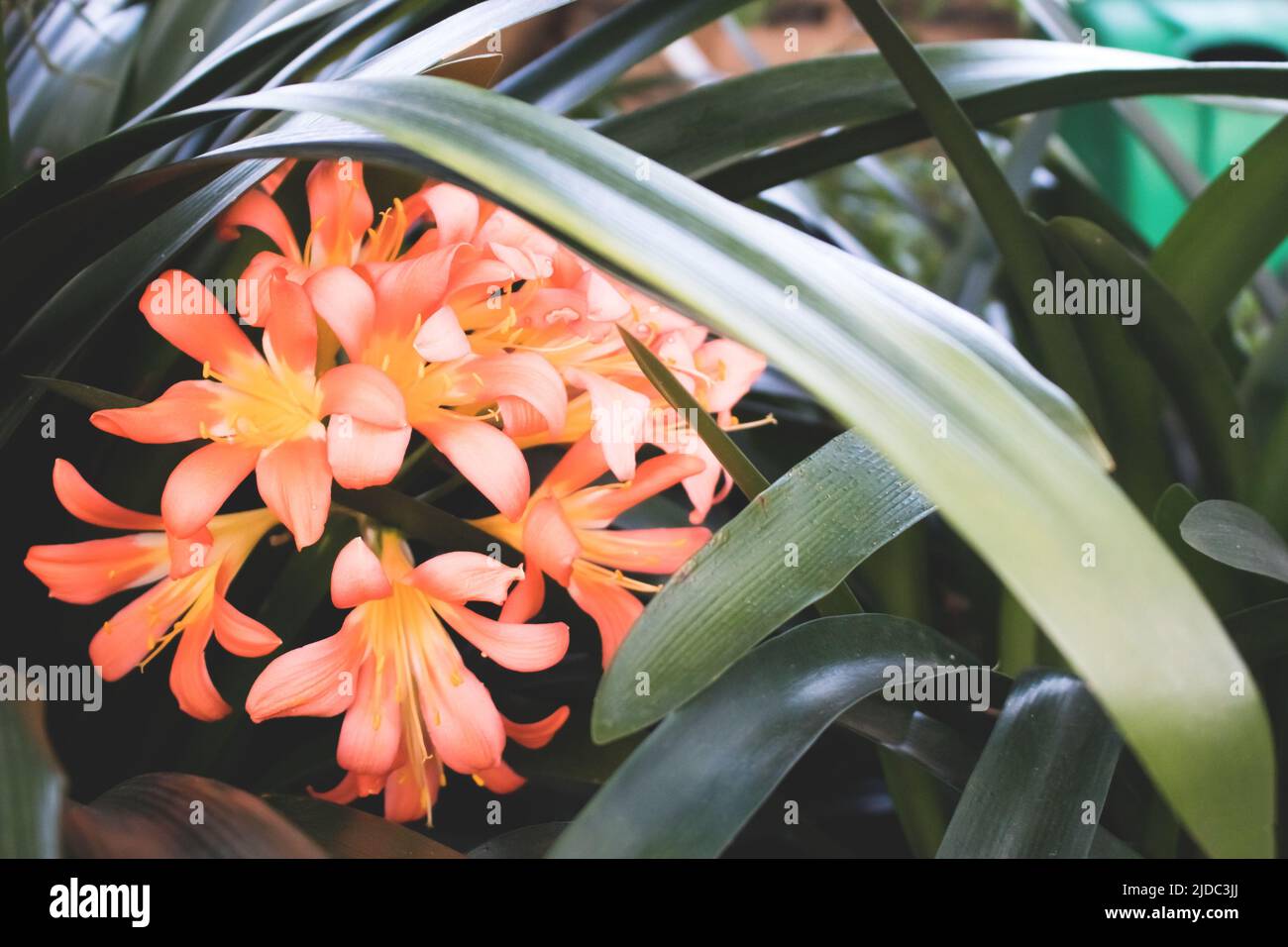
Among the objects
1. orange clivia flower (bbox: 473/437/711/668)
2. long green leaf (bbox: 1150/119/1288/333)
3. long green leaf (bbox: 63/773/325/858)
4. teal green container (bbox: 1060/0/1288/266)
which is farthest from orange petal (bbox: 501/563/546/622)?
teal green container (bbox: 1060/0/1288/266)

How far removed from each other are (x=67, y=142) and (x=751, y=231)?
0.58 m

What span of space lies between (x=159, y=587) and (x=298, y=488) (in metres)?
0.10

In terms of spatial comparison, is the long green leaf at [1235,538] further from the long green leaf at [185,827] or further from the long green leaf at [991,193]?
the long green leaf at [185,827]

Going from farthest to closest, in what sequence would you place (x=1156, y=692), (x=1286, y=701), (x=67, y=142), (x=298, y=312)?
(x=67, y=142) → (x=1286, y=701) → (x=298, y=312) → (x=1156, y=692)

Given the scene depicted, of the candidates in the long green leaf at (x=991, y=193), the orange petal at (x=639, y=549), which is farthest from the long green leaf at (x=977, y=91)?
the orange petal at (x=639, y=549)

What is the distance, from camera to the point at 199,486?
343 mm

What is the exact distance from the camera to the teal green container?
1.00 m

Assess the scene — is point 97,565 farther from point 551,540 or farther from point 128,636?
point 551,540

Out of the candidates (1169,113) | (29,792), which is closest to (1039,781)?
(29,792)

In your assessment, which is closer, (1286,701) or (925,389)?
(925,389)

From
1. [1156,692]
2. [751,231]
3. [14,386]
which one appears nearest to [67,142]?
[14,386]

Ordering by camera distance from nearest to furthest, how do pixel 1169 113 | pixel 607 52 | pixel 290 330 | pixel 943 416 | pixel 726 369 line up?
pixel 943 416, pixel 290 330, pixel 726 369, pixel 607 52, pixel 1169 113
